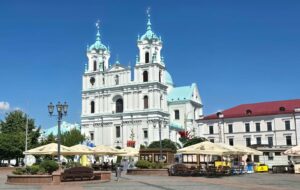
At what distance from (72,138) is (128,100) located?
1660 cm

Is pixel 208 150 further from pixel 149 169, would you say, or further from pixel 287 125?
pixel 287 125

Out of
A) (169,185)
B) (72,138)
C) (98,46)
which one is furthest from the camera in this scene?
(98,46)

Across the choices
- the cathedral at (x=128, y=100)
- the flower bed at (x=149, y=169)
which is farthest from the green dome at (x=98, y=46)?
the flower bed at (x=149, y=169)

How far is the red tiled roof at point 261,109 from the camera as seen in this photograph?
7912 cm

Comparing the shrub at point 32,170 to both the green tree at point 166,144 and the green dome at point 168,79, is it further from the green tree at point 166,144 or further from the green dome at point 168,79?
the green dome at point 168,79

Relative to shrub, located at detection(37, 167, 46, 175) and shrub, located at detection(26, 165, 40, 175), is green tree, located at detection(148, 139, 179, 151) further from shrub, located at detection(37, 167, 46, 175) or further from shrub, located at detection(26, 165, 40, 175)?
shrub, located at detection(26, 165, 40, 175)

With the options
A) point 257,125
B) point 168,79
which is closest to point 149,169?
point 257,125

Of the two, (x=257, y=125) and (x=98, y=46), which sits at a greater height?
Answer: (x=98, y=46)

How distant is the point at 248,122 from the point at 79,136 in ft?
122

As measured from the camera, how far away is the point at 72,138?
9344 cm

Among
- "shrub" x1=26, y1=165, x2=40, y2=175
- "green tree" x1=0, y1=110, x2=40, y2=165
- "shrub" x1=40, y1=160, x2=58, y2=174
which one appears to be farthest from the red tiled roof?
"shrub" x1=26, y1=165, x2=40, y2=175

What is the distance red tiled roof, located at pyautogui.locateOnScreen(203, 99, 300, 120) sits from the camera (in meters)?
79.1

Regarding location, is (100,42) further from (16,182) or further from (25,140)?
(16,182)

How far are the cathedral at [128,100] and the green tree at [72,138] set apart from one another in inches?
367
